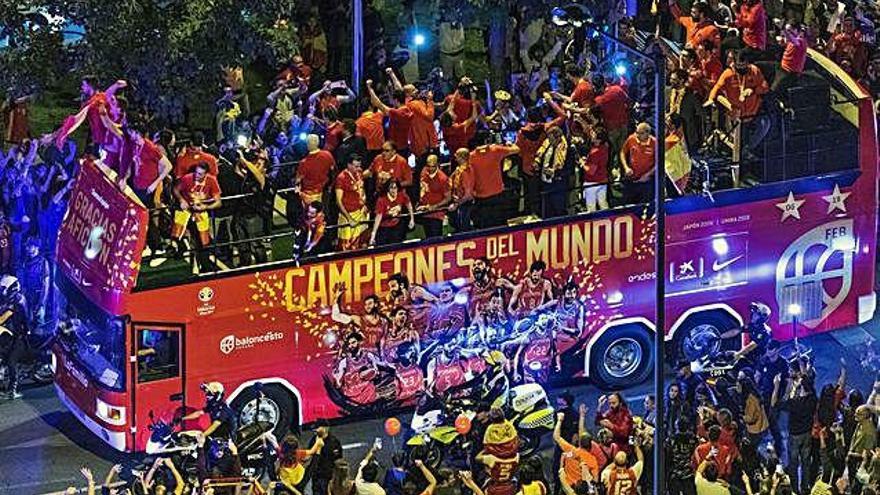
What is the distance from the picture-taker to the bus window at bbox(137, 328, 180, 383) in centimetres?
2839

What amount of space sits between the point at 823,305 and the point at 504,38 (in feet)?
18.1

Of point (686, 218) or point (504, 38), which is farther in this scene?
point (504, 38)

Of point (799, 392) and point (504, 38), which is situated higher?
point (504, 38)

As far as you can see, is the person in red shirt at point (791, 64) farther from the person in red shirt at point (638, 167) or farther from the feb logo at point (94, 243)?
the feb logo at point (94, 243)

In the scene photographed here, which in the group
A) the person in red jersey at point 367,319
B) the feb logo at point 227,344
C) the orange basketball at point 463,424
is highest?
the person in red jersey at point 367,319

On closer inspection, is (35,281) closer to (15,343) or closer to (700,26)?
(15,343)

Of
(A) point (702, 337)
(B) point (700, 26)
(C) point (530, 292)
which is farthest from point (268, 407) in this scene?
(B) point (700, 26)

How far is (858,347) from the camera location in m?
31.7

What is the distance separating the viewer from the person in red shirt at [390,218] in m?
29.6

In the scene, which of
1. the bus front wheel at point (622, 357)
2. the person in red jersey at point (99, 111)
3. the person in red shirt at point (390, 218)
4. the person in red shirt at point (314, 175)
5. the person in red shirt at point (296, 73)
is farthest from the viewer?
the person in red shirt at point (296, 73)

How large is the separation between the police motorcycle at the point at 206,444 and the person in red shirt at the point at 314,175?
2.13 meters

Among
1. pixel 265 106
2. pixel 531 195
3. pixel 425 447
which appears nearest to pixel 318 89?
pixel 265 106

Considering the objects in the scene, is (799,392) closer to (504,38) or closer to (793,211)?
(793,211)

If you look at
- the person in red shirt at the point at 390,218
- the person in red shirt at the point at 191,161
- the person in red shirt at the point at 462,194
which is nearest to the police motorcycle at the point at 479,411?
the person in red shirt at the point at 462,194
